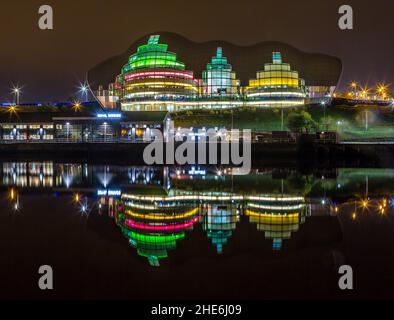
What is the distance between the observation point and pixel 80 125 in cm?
5009

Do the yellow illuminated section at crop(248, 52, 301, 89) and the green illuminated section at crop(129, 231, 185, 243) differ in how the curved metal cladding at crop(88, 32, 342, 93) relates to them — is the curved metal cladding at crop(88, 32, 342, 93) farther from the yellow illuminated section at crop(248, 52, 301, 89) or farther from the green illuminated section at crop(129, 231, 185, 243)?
the green illuminated section at crop(129, 231, 185, 243)

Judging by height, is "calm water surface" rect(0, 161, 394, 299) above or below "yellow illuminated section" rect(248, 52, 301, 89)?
below

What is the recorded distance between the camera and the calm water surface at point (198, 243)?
7.34 metres

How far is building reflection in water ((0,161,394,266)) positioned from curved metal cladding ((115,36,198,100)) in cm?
4844

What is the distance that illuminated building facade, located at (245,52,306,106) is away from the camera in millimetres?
76125

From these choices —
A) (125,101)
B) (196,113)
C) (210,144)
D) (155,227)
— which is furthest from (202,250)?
(125,101)

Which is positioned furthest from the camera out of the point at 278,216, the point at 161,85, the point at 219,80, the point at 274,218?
the point at 219,80

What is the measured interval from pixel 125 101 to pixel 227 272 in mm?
72700

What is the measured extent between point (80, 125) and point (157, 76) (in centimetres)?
2654

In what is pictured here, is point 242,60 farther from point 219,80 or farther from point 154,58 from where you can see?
point 154,58

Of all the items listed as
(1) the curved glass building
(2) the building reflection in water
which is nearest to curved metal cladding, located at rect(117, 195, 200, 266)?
(2) the building reflection in water

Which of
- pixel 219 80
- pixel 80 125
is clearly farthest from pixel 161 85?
pixel 80 125

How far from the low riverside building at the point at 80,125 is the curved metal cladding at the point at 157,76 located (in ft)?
76.5

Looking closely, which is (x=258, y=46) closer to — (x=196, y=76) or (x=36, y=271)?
(x=196, y=76)
